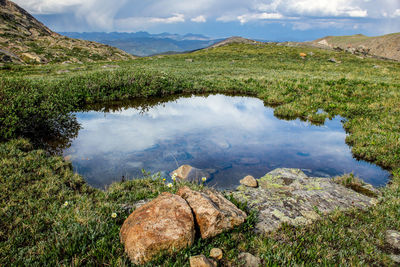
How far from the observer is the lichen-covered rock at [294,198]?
204 inches

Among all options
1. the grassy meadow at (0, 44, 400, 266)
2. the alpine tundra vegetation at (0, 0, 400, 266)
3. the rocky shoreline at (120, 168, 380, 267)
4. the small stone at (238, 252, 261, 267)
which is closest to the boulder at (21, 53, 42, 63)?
the grassy meadow at (0, 44, 400, 266)

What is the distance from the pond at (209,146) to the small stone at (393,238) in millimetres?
3552

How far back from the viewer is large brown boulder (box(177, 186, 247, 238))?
418 cm

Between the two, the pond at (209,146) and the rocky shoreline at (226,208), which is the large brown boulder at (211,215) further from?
the pond at (209,146)

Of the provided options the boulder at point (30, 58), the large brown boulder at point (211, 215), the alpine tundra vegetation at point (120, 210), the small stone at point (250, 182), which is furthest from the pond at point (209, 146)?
the boulder at point (30, 58)

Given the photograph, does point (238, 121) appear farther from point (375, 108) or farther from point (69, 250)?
point (69, 250)

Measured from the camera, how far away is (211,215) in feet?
13.9

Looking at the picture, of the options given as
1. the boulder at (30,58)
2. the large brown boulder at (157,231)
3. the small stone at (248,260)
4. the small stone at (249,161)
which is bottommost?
the small stone at (249,161)

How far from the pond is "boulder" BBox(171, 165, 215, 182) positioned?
0.25 metres

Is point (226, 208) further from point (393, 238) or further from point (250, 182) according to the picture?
point (393, 238)

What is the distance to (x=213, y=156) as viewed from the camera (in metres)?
9.20

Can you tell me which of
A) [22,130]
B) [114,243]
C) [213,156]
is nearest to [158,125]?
[213,156]

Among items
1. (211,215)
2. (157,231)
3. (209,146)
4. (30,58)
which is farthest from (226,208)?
(30,58)

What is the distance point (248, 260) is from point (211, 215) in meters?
0.96
